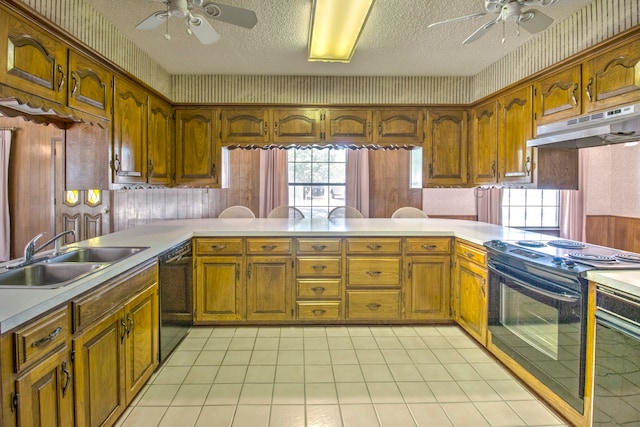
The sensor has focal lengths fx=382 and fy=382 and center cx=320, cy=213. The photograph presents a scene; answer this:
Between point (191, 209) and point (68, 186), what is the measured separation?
3032mm

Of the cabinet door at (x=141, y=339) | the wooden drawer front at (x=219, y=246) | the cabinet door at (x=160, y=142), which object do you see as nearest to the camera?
the cabinet door at (x=141, y=339)

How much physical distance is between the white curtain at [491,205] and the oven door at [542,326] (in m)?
3.77

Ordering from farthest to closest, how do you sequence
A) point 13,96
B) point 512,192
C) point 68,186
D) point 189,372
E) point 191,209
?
point 512,192, point 191,209, point 68,186, point 189,372, point 13,96

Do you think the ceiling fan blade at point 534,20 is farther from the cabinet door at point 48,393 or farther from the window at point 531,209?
the window at point 531,209

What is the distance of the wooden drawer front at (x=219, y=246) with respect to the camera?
3246 millimetres

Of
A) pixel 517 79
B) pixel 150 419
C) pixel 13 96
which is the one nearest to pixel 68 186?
pixel 13 96

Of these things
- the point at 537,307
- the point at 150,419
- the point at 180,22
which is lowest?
the point at 150,419

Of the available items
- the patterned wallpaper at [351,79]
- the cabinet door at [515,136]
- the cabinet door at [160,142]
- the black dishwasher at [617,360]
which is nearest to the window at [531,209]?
the patterned wallpaper at [351,79]

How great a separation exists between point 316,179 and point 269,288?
3423 mm

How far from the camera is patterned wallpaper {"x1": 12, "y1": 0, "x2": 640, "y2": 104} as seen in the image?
96.1 inches

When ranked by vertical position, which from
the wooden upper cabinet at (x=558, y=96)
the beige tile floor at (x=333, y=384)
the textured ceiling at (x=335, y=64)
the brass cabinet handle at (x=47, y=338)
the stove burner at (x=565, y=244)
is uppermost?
the textured ceiling at (x=335, y=64)

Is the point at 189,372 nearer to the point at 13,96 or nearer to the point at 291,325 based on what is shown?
the point at 291,325

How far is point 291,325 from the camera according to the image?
3359 mm

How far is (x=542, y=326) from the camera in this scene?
2.09m
